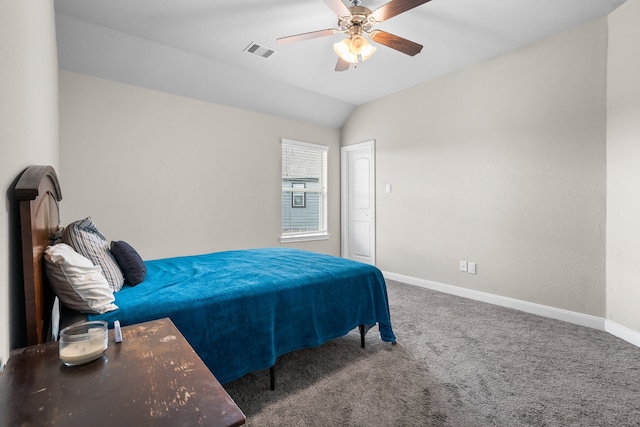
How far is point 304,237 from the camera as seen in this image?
191 inches

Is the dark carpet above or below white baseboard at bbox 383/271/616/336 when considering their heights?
below

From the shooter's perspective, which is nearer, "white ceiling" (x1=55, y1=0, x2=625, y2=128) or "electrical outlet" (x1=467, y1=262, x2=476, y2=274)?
"white ceiling" (x1=55, y1=0, x2=625, y2=128)

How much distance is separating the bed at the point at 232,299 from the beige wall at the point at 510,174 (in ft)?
5.98

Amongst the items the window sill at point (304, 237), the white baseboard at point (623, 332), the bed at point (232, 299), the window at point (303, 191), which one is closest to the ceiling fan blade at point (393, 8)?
the bed at point (232, 299)

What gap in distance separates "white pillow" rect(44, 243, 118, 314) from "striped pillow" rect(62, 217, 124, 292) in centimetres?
24

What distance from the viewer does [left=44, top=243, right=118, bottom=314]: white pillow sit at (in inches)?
51.2

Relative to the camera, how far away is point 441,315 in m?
3.10

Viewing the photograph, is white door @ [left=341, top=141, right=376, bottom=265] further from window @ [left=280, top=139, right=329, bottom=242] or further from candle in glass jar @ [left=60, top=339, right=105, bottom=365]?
candle in glass jar @ [left=60, top=339, right=105, bottom=365]

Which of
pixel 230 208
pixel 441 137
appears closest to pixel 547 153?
pixel 441 137

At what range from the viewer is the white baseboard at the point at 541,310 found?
8.38 ft

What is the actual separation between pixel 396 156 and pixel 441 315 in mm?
2333

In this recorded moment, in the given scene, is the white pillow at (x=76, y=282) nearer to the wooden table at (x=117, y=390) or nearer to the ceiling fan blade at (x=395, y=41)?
the wooden table at (x=117, y=390)

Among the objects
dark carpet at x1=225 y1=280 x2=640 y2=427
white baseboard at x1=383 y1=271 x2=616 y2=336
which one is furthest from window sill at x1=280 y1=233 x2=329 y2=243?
dark carpet at x1=225 y1=280 x2=640 y2=427

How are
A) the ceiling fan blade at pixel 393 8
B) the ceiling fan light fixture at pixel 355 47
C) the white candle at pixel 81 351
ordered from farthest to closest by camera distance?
the ceiling fan light fixture at pixel 355 47 < the ceiling fan blade at pixel 393 8 < the white candle at pixel 81 351
